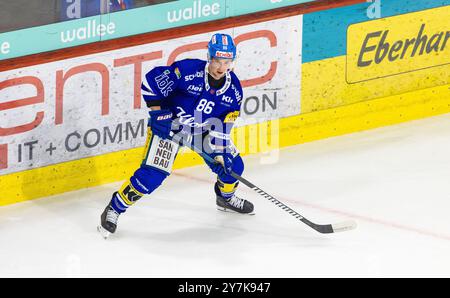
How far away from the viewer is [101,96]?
8414 mm

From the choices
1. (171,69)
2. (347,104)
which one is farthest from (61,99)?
(347,104)

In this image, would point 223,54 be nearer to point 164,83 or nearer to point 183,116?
point 164,83

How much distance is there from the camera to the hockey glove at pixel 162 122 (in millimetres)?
7328

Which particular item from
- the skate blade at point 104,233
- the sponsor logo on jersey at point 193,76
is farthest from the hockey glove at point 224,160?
the skate blade at point 104,233

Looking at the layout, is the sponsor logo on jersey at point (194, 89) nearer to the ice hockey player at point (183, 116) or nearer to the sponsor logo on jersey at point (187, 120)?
the ice hockey player at point (183, 116)

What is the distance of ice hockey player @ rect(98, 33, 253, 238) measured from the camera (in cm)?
736

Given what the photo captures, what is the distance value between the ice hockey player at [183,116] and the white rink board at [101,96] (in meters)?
0.88

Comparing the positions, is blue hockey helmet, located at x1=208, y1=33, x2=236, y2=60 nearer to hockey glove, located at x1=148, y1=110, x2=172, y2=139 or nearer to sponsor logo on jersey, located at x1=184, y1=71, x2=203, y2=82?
sponsor logo on jersey, located at x1=184, y1=71, x2=203, y2=82

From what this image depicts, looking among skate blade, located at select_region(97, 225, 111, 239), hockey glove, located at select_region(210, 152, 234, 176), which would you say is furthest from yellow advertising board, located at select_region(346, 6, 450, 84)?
skate blade, located at select_region(97, 225, 111, 239)

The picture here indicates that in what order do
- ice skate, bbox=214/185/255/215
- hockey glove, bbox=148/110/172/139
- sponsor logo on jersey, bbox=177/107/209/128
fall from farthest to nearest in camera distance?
ice skate, bbox=214/185/255/215
sponsor logo on jersey, bbox=177/107/209/128
hockey glove, bbox=148/110/172/139

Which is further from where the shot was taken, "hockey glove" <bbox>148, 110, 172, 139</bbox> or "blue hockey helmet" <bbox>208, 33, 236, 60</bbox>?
"hockey glove" <bbox>148, 110, 172, 139</bbox>

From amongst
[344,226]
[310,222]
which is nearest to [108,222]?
[310,222]
